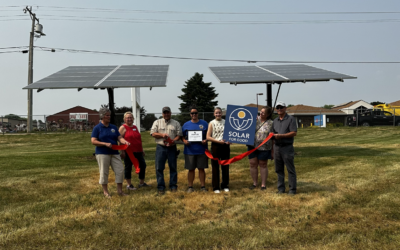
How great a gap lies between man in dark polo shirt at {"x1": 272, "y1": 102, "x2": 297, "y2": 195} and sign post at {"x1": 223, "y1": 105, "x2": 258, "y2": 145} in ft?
1.66

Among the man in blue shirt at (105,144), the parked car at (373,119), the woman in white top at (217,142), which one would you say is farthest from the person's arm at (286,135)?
the parked car at (373,119)

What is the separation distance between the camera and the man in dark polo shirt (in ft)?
20.5

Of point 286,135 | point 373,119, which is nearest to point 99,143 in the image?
point 286,135

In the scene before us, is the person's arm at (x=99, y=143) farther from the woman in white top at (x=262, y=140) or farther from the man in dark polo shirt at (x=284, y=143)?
the man in dark polo shirt at (x=284, y=143)

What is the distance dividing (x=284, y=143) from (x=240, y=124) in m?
1.02

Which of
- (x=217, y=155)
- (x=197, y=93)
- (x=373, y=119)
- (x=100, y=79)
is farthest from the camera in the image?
(x=197, y=93)

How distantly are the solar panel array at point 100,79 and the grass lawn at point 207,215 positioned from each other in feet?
14.1

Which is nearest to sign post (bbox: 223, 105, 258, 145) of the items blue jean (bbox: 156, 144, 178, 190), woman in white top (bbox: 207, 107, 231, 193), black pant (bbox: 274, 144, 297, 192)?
woman in white top (bbox: 207, 107, 231, 193)

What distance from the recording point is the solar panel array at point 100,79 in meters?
11.7

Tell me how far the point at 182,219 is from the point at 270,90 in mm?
9575

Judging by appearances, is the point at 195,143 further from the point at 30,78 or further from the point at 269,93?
the point at 30,78

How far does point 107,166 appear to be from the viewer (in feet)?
20.4

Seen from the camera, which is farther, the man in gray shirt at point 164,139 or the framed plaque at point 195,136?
the man in gray shirt at point 164,139

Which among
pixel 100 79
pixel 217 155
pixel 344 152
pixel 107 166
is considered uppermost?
pixel 100 79
